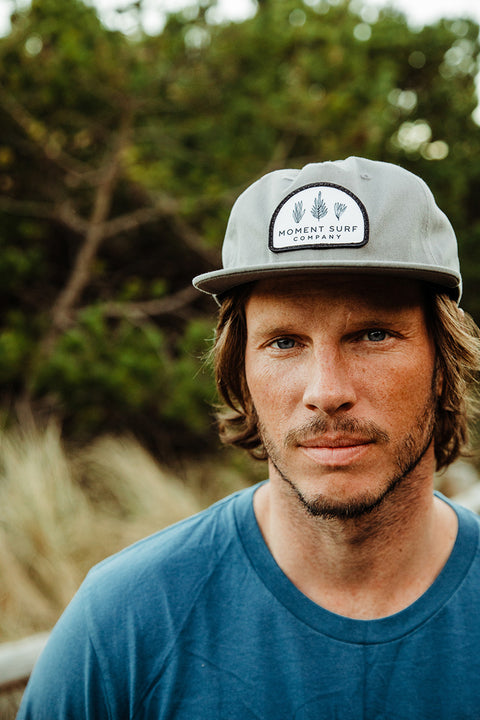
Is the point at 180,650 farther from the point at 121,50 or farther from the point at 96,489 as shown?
the point at 121,50

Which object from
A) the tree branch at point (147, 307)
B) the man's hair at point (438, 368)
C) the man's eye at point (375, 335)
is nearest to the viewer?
the man's eye at point (375, 335)

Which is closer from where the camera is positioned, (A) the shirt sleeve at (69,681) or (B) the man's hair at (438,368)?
(A) the shirt sleeve at (69,681)

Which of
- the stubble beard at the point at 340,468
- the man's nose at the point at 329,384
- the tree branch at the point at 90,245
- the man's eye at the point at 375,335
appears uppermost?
the tree branch at the point at 90,245

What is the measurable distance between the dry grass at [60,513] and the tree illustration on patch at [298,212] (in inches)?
125

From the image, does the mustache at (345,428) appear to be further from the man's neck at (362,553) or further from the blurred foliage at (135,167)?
the blurred foliage at (135,167)

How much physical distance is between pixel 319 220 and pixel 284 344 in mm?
343

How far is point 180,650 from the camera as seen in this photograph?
1597mm

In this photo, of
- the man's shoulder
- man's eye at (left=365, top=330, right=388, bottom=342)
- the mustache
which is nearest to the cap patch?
man's eye at (left=365, top=330, right=388, bottom=342)

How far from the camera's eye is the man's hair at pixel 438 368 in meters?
1.80

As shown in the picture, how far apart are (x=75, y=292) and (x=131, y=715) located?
208 inches

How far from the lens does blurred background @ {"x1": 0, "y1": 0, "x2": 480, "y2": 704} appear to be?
5191 millimetres

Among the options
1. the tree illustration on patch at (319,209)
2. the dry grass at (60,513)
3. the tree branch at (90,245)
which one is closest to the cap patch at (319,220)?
the tree illustration on patch at (319,209)

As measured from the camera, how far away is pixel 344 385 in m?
1.60

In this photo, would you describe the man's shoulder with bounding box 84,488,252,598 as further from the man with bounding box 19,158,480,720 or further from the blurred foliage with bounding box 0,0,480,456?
the blurred foliage with bounding box 0,0,480,456
